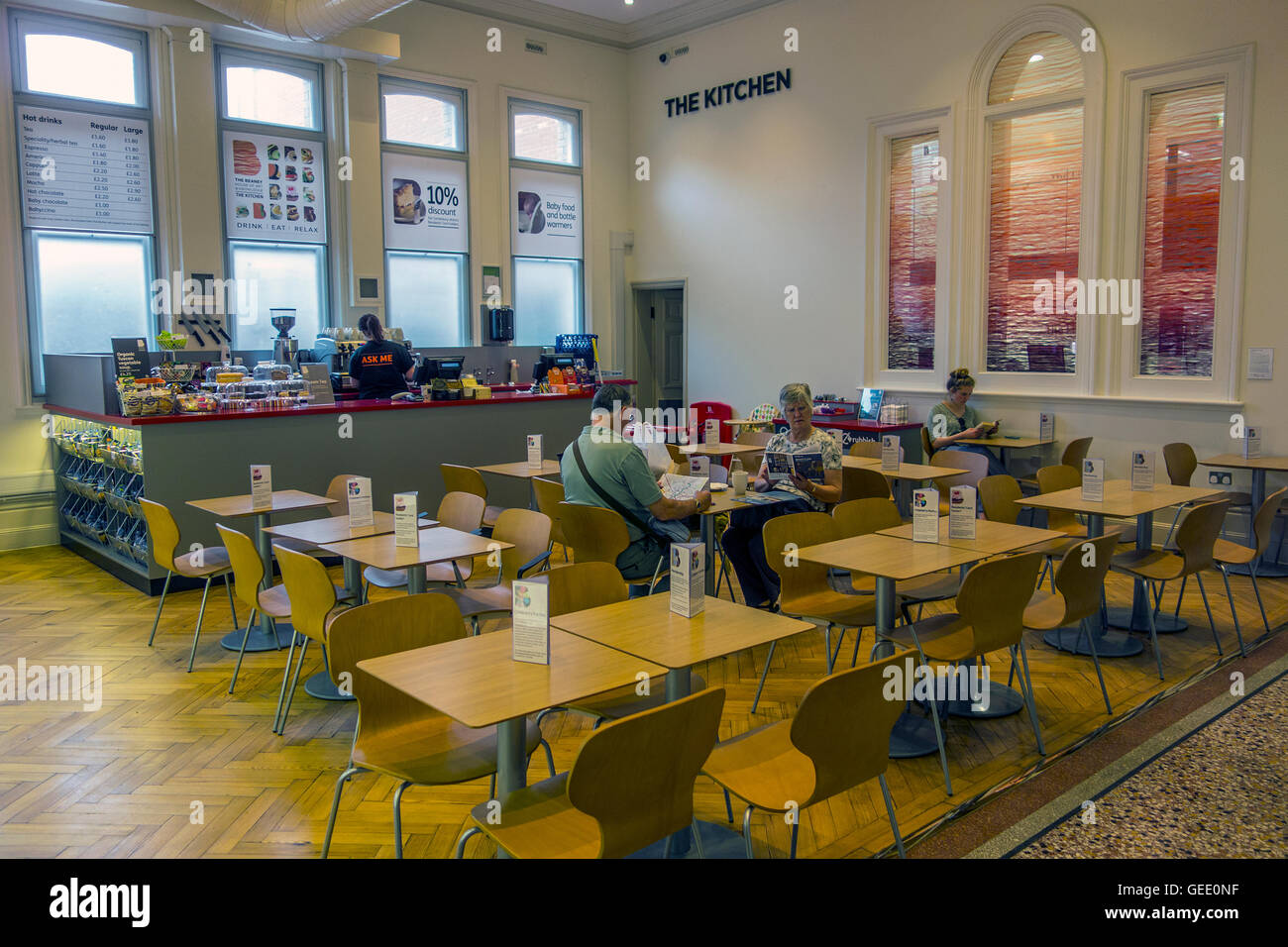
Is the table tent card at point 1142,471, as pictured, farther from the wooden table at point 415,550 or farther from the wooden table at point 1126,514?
the wooden table at point 415,550

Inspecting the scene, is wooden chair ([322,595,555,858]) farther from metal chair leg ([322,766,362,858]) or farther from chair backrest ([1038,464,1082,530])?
chair backrest ([1038,464,1082,530])

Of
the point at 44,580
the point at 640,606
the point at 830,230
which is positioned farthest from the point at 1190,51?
the point at 44,580

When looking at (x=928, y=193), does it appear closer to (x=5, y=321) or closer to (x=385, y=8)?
(x=385, y=8)

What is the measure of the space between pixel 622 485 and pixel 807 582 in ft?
3.34

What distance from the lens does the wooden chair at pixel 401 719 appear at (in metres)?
2.71

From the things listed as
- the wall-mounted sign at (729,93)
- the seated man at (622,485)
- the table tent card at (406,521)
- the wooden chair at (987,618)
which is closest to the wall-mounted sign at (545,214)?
the wall-mounted sign at (729,93)

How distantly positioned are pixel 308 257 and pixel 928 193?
5.63 metres

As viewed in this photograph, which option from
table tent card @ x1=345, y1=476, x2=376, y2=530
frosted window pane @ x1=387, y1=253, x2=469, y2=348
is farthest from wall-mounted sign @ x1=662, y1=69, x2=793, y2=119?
table tent card @ x1=345, y1=476, x2=376, y2=530

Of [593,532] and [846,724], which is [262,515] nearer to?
[593,532]

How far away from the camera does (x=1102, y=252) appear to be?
24.6ft

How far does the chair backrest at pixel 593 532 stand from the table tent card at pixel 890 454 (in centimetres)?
229

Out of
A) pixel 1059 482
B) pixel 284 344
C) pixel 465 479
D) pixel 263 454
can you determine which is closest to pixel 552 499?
pixel 465 479

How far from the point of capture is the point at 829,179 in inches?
364

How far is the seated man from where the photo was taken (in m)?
4.73
